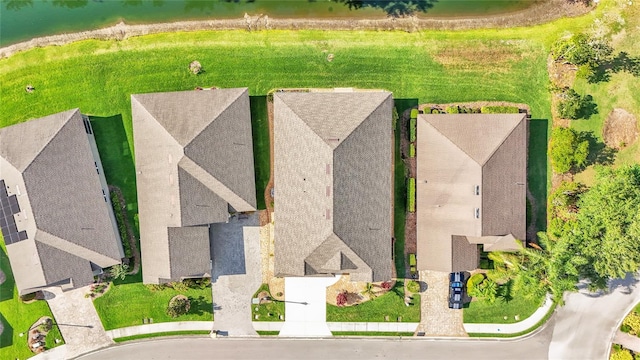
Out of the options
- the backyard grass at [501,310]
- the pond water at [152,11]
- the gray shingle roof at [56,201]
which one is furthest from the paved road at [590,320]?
the gray shingle roof at [56,201]

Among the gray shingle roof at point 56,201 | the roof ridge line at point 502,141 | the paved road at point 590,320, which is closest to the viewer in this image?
the roof ridge line at point 502,141

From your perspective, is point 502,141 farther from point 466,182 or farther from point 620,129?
point 620,129

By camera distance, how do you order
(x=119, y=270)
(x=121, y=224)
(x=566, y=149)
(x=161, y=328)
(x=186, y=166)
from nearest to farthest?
(x=186, y=166) < (x=566, y=149) < (x=119, y=270) < (x=121, y=224) < (x=161, y=328)

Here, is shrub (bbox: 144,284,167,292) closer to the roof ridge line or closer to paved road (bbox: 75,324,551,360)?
A: paved road (bbox: 75,324,551,360)

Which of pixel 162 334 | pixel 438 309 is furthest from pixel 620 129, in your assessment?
pixel 162 334

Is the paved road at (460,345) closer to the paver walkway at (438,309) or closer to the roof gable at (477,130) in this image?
the paver walkway at (438,309)

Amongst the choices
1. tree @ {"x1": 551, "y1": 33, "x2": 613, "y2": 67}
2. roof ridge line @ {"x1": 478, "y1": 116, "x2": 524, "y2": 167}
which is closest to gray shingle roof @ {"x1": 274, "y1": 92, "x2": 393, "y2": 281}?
roof ridge line @ {"x1": 478, "y1": 116, "x2": 524, "y2": 167}
